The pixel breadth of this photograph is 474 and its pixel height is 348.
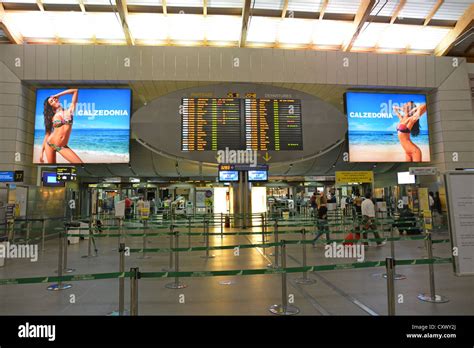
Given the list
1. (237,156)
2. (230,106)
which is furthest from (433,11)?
(237,156)

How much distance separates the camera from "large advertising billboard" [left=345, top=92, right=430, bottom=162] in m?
16.1

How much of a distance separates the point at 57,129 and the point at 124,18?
225 inches

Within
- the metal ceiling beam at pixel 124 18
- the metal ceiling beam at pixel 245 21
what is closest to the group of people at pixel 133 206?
the metal ceiling beam at pixel 124 18

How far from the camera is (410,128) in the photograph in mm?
16297

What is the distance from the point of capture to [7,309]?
4.26 meters

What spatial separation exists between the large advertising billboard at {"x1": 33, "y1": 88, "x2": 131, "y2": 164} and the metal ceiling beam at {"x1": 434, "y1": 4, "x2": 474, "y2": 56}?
1529cm

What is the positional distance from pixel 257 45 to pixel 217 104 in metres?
5.13

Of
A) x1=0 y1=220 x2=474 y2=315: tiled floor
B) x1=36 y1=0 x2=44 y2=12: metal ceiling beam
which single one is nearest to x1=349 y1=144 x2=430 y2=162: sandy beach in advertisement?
x1=0 y1=220 x2=474 y2=315: tiled floor

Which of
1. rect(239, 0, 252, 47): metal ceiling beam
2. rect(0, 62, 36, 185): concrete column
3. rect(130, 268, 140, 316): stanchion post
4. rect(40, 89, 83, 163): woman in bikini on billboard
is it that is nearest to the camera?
rect(130, 268, 140, 316): stanchion post

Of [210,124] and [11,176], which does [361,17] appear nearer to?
[210,124]

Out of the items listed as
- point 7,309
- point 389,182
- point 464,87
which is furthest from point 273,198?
point 7,309

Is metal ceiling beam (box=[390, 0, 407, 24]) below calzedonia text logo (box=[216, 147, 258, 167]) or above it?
above

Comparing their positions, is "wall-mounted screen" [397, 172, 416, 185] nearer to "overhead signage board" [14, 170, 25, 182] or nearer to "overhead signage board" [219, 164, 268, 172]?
"overhead signage board" [219, 164, 268, 172]
